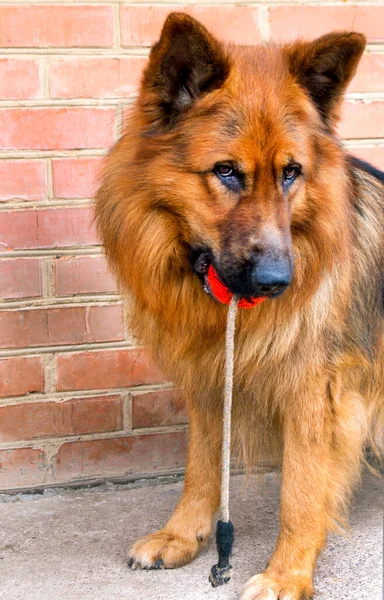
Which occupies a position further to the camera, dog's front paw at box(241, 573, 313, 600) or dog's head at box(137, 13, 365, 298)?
dog's front paw at box(241, 573, 313, 600)

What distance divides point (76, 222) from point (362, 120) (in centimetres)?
137

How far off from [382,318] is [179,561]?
46.3 inches

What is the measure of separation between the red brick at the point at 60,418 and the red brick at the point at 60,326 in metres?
0.28

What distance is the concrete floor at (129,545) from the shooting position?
112 inches

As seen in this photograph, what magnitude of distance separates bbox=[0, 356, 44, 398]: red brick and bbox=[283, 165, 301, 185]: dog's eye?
148 cm

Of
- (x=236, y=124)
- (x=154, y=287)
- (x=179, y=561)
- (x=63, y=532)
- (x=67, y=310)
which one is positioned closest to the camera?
(x=236, y=124)

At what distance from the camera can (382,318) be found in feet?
10.0

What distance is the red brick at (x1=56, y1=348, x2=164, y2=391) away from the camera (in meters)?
3.58

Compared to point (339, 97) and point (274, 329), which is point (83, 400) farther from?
point (339, 97)

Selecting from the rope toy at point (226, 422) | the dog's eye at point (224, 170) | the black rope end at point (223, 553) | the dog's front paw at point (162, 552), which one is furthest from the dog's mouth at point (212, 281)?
the dog's front paw at point (162, 552)

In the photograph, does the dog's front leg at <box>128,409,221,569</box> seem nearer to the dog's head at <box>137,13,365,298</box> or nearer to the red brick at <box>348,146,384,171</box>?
the dog's head at <box>137,13,365,298</box>

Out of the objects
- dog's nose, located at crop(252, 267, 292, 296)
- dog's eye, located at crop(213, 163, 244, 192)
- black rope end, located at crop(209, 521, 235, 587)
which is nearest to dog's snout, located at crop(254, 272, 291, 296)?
dog's nose, located at crop(252, 267, 292, 296)

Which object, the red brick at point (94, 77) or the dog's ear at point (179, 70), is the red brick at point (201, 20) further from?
the dog's ear at point (179, 70)

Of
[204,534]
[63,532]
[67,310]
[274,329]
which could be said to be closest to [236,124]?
[274,329]
